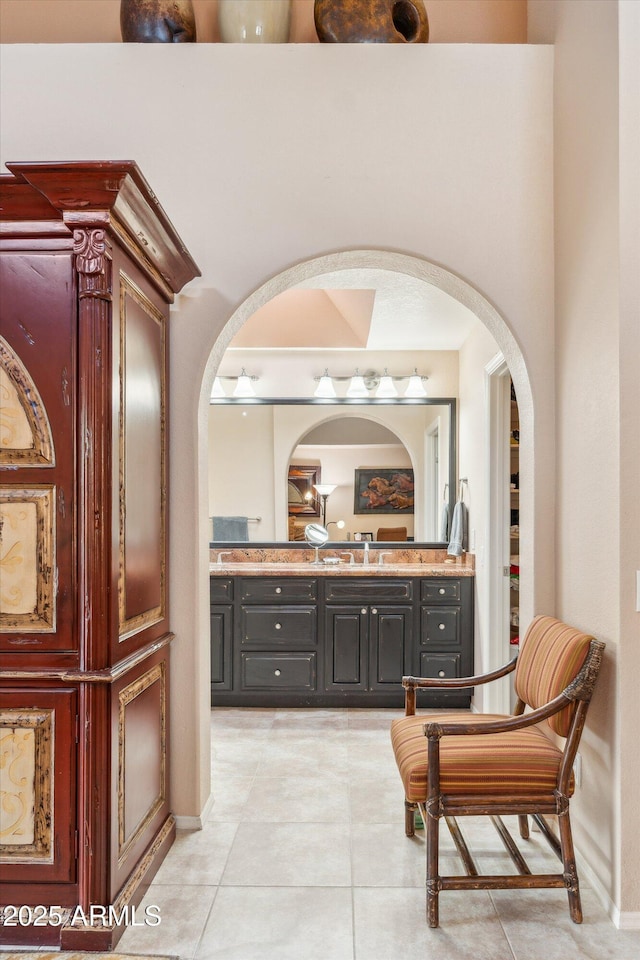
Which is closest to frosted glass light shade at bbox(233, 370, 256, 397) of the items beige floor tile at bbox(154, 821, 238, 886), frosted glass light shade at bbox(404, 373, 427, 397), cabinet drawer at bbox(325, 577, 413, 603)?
frosted glass light shade at bbox(404, 373, 427, 397)

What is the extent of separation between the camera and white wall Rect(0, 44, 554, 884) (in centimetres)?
288

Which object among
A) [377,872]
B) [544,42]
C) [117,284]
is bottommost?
[377,872]

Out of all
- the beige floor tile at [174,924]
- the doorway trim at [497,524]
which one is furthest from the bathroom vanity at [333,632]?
the beige floor tile at [174,924]

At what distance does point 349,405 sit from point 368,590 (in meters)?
1.50

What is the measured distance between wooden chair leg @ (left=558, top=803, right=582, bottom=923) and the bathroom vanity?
2.28m

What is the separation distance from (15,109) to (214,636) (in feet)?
10.0

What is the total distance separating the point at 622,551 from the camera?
88.0 inches

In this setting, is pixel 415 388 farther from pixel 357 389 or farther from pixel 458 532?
pixel 458 532

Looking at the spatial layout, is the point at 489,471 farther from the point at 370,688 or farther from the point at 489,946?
the point at 489,946

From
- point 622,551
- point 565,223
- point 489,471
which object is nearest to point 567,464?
point 622,551

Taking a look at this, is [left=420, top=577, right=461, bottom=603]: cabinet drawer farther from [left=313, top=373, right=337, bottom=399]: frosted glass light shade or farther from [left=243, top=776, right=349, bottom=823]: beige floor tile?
[left=313, top=373, right=337, bottom=399]: frosted glass light shade

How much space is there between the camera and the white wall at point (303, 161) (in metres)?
2.88

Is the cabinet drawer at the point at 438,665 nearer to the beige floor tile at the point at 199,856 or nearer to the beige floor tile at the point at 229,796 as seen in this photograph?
the beige floor tile at the point at 229,796

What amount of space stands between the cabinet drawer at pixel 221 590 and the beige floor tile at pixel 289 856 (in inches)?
69.7
